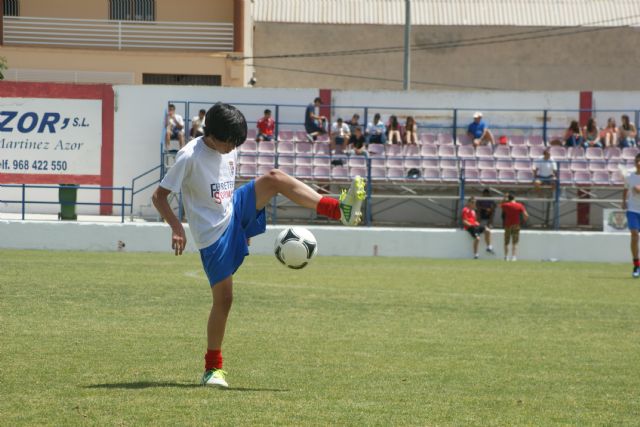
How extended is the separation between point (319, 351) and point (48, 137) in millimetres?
24198

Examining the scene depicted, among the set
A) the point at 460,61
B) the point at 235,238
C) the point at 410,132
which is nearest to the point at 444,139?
the point at 410,132

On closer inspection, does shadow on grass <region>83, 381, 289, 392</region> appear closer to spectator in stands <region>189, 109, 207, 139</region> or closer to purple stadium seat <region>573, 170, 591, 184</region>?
spectator in stands <region>189, 109, 207, 139</region>

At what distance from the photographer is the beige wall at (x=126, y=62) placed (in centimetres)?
3875

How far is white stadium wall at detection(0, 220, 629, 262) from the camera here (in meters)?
26.4

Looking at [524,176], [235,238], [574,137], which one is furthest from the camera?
[574,137]

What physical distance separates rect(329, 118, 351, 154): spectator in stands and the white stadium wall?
4540mm

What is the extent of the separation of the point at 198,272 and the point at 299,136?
1296 centimetres

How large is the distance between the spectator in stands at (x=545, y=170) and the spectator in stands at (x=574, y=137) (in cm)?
147

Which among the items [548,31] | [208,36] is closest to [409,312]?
[208,36]

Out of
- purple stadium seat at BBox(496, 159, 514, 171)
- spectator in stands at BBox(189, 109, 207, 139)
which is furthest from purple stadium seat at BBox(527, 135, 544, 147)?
spectator in stands at BBox(189, 109, 207, 139)

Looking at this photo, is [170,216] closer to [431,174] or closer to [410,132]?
[431,174]

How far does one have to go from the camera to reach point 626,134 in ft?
104

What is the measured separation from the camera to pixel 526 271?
2266 cm

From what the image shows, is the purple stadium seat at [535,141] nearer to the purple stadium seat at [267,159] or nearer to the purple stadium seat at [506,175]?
the purple stadium seat at [506,175]
